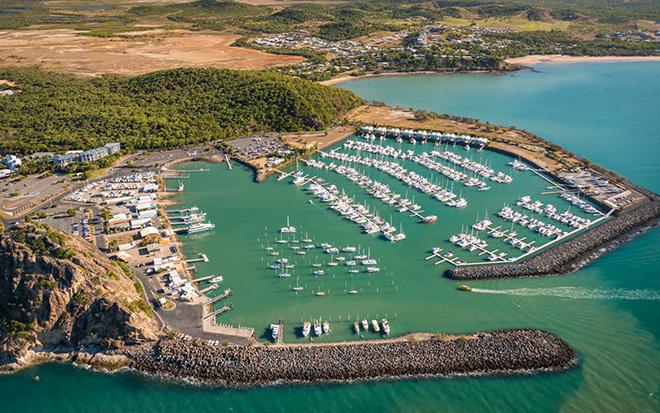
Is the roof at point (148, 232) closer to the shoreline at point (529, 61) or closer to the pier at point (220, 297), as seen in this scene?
the pier at point (220, 297)

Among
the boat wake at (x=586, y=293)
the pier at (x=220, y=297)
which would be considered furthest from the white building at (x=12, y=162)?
the boat wake at (x=586, y=293)

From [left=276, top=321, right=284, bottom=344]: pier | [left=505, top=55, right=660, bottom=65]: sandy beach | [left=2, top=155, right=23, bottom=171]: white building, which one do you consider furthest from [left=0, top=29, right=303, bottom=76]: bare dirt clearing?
[left=276, top=321, right=284, bottom=344]: pier

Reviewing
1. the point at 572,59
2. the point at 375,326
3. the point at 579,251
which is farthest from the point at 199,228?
the point at 572,59

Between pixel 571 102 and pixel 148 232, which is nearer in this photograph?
pixel 148 232

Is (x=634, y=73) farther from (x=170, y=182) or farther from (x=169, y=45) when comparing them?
(x=169, y=45)

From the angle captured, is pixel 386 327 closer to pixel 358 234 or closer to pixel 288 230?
pixel 358 234

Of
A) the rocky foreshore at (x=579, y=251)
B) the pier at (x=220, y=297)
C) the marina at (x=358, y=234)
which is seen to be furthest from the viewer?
the rocky foreshore at (x=579, y=251)
